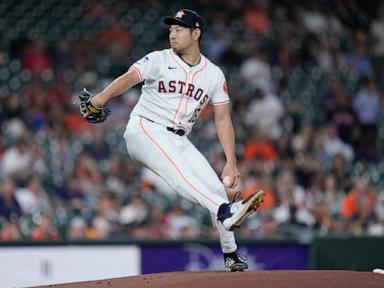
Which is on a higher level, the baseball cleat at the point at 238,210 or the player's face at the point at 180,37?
the player's face at the point at 180,37

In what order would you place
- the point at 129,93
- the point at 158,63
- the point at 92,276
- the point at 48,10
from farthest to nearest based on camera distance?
the point at 48,10 → the point at 129,93 → the point at 92,276 → the point at 158,63

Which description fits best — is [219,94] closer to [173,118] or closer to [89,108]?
[173,118]

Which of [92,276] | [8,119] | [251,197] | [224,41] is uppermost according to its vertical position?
[224,41]

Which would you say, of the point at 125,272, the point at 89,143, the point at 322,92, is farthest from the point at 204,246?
the point at 322,92

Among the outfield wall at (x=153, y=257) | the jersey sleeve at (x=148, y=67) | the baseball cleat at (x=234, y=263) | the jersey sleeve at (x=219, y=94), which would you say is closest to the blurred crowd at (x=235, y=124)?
the outfield wall at (x=153, y=257)

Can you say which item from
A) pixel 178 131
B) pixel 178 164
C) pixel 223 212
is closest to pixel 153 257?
pixel 178 131

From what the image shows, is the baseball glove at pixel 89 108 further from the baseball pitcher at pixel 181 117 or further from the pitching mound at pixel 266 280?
the pitching mound at pixel 266 280

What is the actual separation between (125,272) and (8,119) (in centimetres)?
A: 345

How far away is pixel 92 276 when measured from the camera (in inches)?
371

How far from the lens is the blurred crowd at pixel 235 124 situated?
10.9m

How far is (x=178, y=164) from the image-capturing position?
6.46 m

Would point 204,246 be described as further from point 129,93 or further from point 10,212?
point 129,93

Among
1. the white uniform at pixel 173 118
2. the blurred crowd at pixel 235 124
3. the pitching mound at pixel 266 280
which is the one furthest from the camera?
the blurred crowd at pixel 235 124

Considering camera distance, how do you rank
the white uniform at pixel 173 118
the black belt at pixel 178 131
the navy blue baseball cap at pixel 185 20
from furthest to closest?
Answer: 1. the black belt at pixel 178 131
2. the navy blue baseball cap at pixel 185 20
3. the white uniform at pixel 173 118
